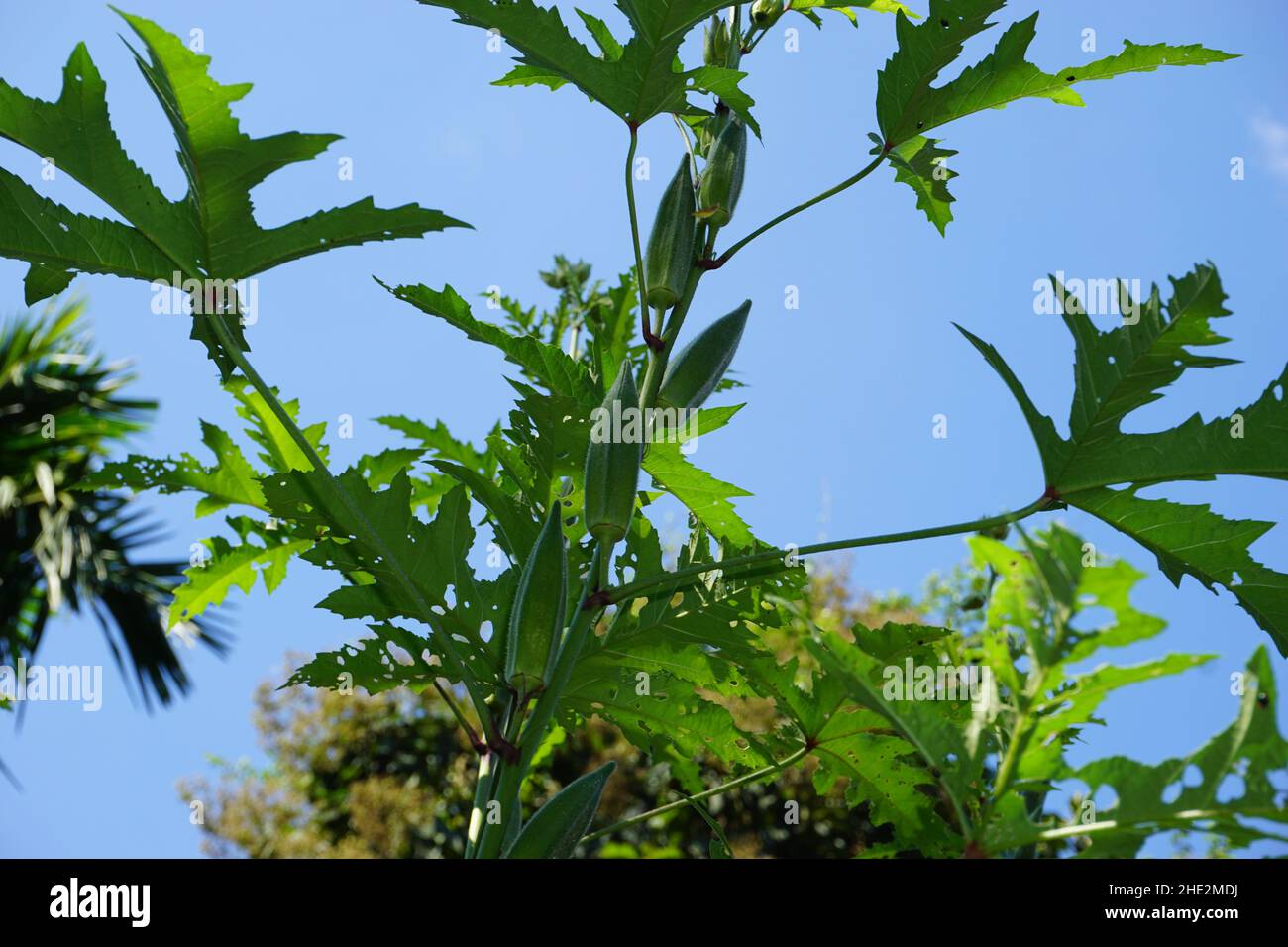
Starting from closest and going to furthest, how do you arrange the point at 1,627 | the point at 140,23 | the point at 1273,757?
1. the point at 1273,757
2. the point at 140,23
3. the point at 1,627

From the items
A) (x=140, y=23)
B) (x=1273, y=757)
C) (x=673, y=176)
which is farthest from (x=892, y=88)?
(x=1273, y=757)

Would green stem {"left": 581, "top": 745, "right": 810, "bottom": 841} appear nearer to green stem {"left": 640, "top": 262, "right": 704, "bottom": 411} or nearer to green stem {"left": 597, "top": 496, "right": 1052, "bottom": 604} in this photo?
green stem {"left": 597, "top": 496, "right": 1052, "bottom": 604}

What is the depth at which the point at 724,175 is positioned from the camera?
160 centimetres

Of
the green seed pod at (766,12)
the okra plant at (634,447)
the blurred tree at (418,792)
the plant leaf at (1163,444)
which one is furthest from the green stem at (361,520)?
the blurred tree at (418,792)

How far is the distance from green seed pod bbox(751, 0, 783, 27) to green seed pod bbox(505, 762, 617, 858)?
1.14 m

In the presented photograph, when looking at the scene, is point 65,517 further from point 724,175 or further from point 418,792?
point 724,175

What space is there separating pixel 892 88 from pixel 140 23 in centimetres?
100

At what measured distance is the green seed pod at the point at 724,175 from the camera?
1599 mm

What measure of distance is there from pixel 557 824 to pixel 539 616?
261 millimetres

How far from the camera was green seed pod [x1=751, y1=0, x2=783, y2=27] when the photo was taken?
168 cm

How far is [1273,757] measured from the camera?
75 centimetres

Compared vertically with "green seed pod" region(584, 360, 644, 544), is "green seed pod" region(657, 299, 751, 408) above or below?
above

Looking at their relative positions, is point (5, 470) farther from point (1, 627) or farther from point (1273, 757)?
point (1273, 757)

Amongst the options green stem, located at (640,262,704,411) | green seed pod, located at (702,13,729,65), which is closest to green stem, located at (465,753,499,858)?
green stem, located at (640,262,704,411)
